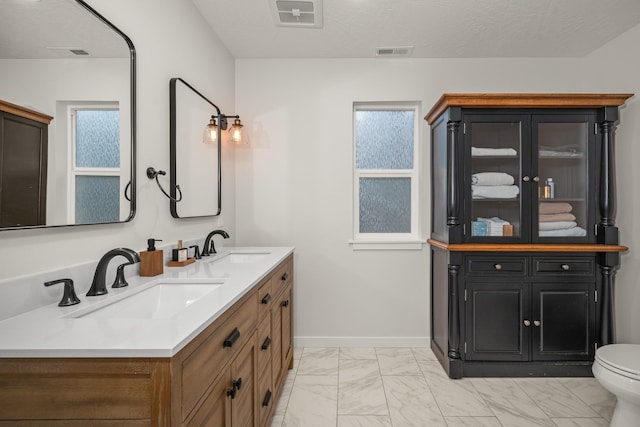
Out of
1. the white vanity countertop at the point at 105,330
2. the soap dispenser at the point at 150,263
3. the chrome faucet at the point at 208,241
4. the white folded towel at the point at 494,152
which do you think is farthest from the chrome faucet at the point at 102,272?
the white folded towel at the point at 494,152

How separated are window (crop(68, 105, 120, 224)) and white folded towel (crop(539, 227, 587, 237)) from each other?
274cm

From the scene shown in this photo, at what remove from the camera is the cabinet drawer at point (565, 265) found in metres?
2.47

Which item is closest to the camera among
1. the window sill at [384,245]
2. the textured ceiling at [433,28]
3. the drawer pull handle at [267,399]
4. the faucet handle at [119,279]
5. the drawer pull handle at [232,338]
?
the drawer pull handle at [232,338]

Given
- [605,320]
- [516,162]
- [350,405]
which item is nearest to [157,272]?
[350,405]

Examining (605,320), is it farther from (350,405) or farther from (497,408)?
(350,405)

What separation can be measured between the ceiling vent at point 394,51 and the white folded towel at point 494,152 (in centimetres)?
104

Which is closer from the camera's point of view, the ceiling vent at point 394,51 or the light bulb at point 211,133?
the light bulb at point 211,133

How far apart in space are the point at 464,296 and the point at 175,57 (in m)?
2.51

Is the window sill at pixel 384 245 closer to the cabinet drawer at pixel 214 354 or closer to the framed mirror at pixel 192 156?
the framed mirror at pixel 192 156

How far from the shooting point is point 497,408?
6.99ft

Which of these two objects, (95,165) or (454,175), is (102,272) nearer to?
(95,165)

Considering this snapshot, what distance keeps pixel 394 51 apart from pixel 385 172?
103 cm

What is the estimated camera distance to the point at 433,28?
→ 2.55 m

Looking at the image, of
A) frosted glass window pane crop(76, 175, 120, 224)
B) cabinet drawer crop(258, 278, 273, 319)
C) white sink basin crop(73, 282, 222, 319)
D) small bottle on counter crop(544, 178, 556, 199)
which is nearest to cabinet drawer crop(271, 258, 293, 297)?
cabinet drawer crop(258, 278, 273, 319)
